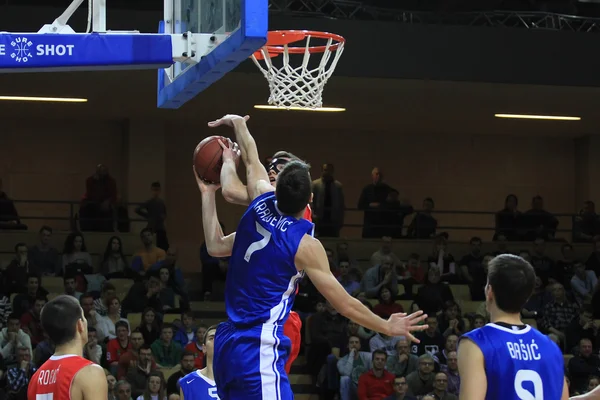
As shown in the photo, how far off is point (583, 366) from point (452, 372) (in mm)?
1841

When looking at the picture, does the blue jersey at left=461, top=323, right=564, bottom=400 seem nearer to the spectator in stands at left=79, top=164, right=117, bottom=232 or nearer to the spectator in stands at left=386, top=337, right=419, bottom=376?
the spectator in stands at left=386, top=337, right=419, bottom=376

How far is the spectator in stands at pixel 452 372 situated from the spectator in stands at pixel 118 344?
367 centimetres

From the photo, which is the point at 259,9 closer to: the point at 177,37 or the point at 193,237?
the point at 177,37

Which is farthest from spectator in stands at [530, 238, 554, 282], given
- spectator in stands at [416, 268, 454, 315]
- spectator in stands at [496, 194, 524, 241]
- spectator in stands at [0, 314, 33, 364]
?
spectator in stands at [0, 314, 33, 364]

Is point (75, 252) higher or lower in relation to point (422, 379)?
higher

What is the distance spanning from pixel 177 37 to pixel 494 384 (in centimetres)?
261

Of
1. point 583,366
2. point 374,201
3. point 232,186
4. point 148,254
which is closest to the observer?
point 232,186

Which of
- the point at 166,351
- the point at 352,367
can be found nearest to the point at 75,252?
the point at 166,351

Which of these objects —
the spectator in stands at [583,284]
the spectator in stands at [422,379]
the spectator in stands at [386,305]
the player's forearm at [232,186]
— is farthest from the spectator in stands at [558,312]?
the player's forearm at [232,186]

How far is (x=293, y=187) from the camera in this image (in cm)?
446

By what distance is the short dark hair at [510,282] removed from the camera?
12.8 ft

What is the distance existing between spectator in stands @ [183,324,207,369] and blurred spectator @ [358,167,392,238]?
16.8 ft

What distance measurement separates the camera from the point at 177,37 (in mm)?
5523

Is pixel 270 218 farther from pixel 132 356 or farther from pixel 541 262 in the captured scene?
pixel 541 262
